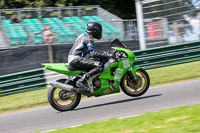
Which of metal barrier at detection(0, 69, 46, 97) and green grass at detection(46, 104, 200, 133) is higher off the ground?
metal barrier at detection(0, 69, 46, 97)

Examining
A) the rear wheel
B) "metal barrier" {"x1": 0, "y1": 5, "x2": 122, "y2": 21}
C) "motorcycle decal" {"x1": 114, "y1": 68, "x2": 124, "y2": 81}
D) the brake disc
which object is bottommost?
the rear wheel

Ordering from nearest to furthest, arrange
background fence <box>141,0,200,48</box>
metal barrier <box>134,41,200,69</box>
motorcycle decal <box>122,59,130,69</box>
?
motorcycle decal <box>122,59,130,69</box> < metal barrier <box>134,41,200,69</box> < background fence <box>141,0,200,48</box>

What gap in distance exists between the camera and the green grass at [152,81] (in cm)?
964

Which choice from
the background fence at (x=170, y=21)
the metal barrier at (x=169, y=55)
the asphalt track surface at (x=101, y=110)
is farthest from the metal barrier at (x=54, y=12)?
the asphalt track surface at (x=101, y=110)

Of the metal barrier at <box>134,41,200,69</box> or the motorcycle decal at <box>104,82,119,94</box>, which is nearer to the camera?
the motorcycle decal at <box>104,82,119,94</box>

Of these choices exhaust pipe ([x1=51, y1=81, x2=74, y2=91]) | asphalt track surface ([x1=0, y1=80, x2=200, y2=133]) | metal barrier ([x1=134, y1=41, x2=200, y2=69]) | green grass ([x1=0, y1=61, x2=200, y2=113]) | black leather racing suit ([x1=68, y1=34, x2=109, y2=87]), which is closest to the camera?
asphalt track surface ([x1=0, y1=80, x2=200, y2=133])

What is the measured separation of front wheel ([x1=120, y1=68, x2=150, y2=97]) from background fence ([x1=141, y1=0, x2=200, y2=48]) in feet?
18.2

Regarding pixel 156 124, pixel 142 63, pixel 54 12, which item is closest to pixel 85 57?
pixel 156 124

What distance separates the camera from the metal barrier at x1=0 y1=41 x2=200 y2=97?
38.6ft

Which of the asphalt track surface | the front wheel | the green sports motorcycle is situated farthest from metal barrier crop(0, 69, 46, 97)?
the front wheel

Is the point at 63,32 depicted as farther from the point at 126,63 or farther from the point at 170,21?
the point at 126,63

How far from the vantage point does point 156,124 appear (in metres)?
5.30

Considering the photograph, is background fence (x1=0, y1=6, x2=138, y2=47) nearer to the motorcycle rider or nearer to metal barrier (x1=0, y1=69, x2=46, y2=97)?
metal barrier (x1=0, y1=69, x2=46, y2=97)

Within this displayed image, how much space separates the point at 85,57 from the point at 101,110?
4.04ft
